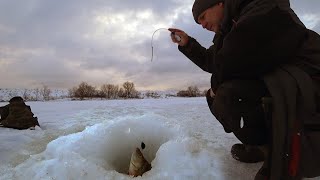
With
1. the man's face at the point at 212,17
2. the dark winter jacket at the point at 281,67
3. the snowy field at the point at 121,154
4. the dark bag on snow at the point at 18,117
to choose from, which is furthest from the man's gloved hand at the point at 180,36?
the dark bag on snow at the point at 18,117

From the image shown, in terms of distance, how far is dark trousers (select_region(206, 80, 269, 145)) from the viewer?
1.81 meters

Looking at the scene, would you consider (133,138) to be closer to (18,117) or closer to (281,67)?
(281,67)

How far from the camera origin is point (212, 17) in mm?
2184

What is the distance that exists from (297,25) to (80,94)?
2320 centimetres

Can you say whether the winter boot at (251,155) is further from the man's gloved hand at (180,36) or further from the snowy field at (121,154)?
the man's gloved hand at (180,36)

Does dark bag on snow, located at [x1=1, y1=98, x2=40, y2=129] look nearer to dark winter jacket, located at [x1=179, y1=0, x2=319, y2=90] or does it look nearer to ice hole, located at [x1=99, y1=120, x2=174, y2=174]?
ice hole, located at [x1=99, y1=120, x2=174, y2=174]

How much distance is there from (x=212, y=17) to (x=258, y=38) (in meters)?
0.58

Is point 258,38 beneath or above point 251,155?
above

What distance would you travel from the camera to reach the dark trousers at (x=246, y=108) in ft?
5.94

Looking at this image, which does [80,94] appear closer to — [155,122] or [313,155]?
[155,122]

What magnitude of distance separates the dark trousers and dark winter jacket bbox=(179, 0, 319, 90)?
0.07 metres

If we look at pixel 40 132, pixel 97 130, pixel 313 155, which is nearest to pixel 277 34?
pixel 313 155

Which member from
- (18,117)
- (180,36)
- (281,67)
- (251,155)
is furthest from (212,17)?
(18,117)

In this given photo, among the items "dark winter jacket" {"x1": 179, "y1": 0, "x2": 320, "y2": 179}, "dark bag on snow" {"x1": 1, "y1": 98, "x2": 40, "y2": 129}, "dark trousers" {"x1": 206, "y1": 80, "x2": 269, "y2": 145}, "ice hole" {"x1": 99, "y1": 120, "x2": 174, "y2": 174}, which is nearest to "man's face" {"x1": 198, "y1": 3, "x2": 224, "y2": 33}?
"dark winter jacket" {"x1": 179, "y1": 0, "x2": 320, "y2": 179}
